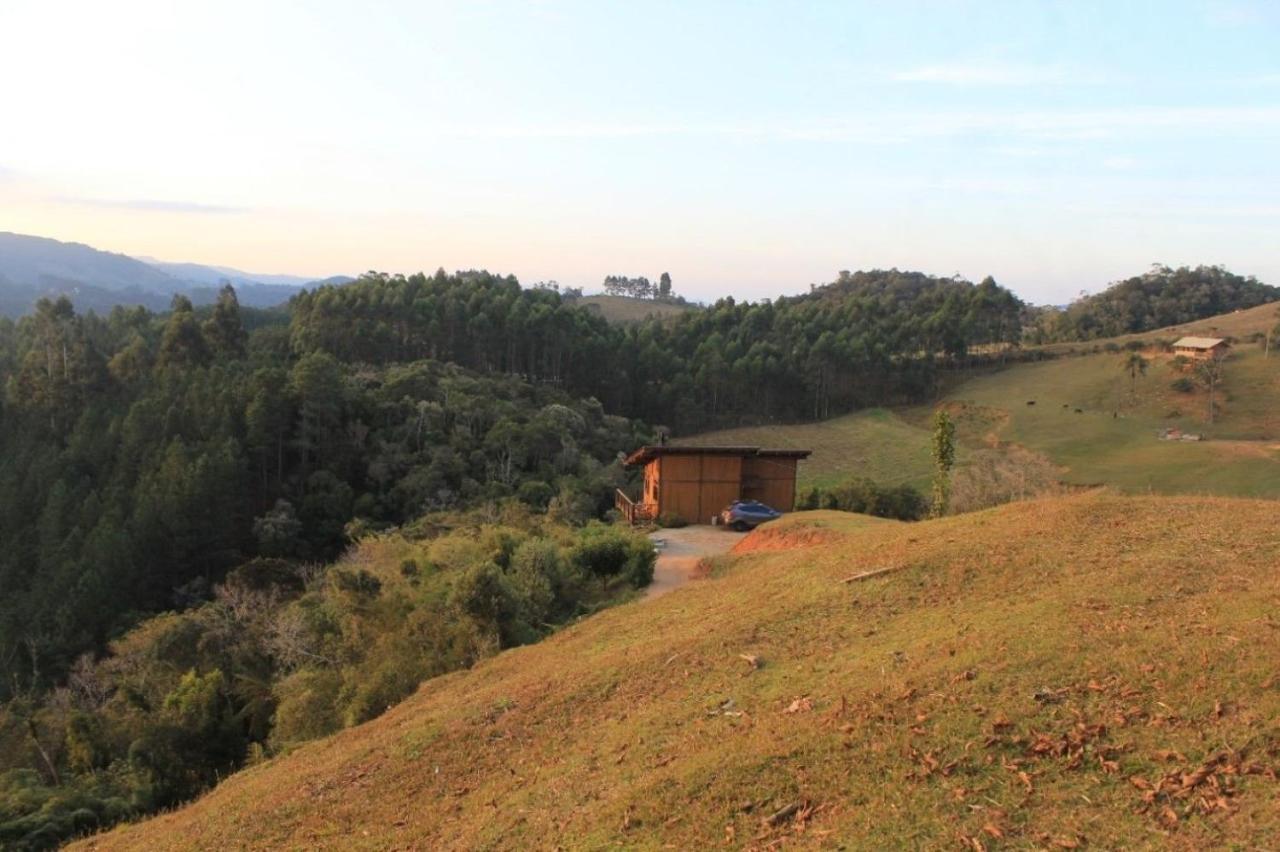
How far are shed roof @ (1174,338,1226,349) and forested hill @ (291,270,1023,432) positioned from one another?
50.9 ft

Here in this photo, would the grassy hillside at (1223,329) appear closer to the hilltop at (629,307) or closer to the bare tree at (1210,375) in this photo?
the bare tree at (1210,375)

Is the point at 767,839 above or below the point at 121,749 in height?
above

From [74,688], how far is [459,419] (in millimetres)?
23943

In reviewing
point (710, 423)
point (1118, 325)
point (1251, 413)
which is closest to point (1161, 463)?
point (1251, 413)

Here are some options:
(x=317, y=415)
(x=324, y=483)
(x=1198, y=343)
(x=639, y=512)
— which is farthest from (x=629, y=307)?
(x=639, y=512)

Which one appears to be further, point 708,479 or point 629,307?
point 629,307

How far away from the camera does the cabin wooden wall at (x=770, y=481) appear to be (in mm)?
27734

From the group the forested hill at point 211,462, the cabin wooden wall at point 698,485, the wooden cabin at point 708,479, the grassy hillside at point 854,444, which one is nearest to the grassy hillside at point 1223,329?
the grassy hillside at point 854,444

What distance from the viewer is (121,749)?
56.6 feet

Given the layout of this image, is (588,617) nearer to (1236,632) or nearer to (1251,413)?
(1236,632)

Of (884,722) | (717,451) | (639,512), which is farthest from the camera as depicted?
(639,512)

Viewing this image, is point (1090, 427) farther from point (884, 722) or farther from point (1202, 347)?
point (884, 722)

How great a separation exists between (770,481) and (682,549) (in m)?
6.22

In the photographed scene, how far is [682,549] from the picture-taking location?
2272 cm
